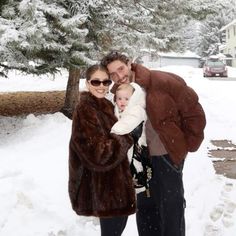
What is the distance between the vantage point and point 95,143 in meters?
3.22

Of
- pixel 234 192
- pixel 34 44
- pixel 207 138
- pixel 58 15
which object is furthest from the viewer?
pixel 207 138

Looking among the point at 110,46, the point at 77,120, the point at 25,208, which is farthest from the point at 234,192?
the point at 110,46

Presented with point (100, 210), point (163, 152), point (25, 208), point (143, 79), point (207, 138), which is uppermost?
point (143, 79)

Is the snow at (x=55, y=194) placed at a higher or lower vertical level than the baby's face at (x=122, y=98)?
lower

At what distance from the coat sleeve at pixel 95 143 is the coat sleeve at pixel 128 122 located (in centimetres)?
5

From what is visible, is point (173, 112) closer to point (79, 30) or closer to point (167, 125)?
point (167, 125)

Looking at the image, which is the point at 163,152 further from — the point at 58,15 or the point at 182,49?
the point at 182,49

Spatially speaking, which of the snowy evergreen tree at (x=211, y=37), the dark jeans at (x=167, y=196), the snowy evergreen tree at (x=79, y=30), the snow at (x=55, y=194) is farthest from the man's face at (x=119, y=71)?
the snowy evergreen tree at (x=211, y=37)

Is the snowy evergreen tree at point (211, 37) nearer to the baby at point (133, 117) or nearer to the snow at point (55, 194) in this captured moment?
the snow at point (55, 194)

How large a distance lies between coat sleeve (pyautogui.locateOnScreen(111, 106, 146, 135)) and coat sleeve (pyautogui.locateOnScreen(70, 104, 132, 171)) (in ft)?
0.16

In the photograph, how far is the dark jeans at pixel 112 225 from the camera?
3596mm

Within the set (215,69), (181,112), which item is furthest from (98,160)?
(215,69)

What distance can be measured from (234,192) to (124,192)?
11.0 feet

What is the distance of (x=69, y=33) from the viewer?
33.3ft
